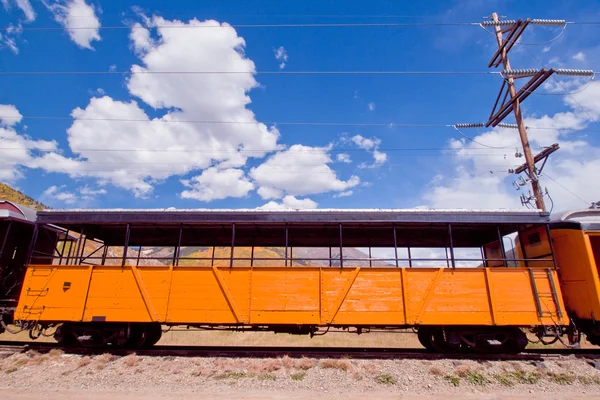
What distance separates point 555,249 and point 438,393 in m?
6.28

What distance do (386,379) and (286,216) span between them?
4.69 metres

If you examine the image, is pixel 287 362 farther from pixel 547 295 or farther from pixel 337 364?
pixel 547 295

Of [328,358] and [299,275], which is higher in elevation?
[299,275]

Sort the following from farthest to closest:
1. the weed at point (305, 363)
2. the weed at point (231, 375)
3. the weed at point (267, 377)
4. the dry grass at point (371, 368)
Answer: the weed at point (305, 363) → the dry grass at point (371, 368) → the weed at point (231, 375) → the weed at point (267, 377)

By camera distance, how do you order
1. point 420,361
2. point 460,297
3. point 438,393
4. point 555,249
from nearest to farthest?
1. point 438,393
2. point 420,361
3. point 460,297
4. point 555,249

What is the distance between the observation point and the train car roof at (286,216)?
8953 millimetres

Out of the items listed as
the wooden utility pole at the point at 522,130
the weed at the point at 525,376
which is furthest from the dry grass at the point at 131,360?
the wooden utility pole at the point at 522,130

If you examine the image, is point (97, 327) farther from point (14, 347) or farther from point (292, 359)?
point (292, 359)

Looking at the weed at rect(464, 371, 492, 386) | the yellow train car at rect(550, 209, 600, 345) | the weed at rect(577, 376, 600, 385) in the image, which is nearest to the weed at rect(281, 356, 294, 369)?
the weed at rect(464, 371, 492, 386)

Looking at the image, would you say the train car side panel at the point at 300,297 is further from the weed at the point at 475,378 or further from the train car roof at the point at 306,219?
the weed at the point at 475,378

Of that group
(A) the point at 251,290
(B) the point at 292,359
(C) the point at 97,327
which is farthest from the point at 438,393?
(C) the point at 97,327

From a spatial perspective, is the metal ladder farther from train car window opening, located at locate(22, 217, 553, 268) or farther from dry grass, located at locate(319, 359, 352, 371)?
dry grass, located at locate(319, 359, 352, 371)

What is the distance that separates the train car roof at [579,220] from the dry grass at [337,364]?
24.3 ft

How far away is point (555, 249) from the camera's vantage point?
941 cm
